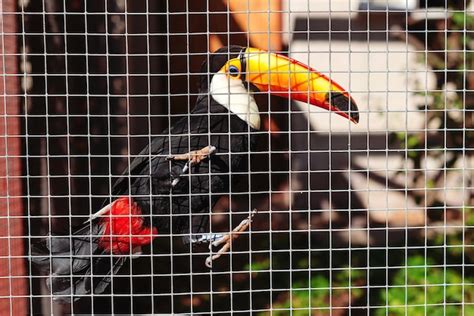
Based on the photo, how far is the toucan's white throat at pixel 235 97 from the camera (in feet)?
7.39

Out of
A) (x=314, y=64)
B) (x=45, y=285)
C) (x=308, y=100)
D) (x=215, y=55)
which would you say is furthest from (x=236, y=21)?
(x=45, y=285)

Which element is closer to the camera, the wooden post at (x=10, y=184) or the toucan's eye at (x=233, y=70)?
the wooden post at (x=10, y=184)

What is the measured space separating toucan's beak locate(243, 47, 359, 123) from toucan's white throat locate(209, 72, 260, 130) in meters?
0.08

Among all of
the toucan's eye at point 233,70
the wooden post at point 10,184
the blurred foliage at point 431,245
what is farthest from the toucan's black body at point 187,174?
the blurred foliage at point 431,245

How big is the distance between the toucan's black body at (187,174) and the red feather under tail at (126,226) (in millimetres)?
25

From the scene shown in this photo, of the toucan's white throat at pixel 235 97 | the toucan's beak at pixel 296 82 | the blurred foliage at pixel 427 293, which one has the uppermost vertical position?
the toucan's beak at pixel 296 82

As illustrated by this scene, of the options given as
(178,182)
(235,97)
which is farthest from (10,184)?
(235,97)

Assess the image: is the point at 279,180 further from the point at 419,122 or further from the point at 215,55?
the point at 215,55

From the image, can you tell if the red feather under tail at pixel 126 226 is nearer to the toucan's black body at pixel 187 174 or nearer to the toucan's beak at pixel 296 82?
the toucan's black body at pixel 187 174

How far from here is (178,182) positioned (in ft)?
6.89

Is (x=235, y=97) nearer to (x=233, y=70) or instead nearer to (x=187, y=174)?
(x=233, y=70)

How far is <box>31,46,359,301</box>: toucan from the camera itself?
2.04 meters

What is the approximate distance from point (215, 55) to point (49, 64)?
0.50 meters

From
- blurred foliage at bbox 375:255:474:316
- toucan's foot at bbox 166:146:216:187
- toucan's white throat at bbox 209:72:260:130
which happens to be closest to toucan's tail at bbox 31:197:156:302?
toucan's foot at bbox 166:146:216:187
